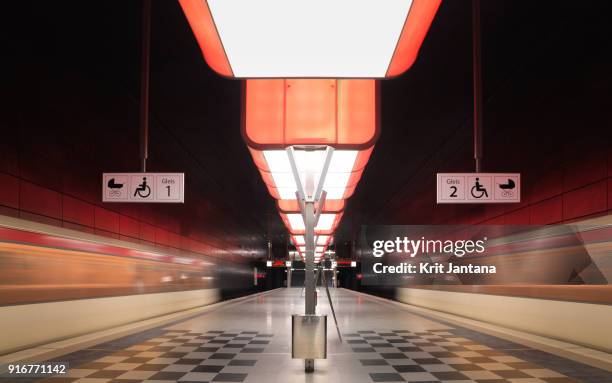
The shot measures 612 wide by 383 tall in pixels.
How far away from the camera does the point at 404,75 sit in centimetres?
1023

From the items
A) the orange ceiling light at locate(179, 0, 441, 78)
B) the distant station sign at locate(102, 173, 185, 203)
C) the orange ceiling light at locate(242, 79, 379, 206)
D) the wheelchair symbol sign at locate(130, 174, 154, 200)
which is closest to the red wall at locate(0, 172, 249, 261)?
the distant station sign at locate(102, 173, 185, 203)

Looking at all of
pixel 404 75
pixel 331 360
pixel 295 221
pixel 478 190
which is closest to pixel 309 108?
pixel 404 75

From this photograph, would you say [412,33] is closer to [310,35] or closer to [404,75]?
[310,35]

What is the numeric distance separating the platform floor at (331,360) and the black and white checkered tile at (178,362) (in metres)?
0.01

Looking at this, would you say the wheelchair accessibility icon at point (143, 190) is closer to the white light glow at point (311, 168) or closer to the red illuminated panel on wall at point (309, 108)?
the white light glow at point (311, 168)

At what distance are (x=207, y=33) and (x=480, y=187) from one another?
6365 mm

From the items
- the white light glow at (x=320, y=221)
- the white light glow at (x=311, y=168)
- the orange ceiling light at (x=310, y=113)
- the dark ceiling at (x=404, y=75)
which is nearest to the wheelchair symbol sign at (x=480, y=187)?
the dark ceiling at (x=404, y=75)

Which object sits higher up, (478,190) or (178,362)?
(478,190)

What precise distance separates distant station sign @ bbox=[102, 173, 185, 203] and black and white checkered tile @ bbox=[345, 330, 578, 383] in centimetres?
377

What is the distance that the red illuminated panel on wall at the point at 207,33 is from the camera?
4.50 meters

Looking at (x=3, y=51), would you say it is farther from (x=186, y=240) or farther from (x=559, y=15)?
(x=186, y=240)

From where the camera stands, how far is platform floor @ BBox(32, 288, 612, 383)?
6312 mm

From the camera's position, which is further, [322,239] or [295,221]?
[322,239]

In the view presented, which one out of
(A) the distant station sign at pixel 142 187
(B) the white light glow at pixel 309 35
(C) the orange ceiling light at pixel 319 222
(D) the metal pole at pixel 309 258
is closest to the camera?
(B) the white light glow at pixel 309 35
